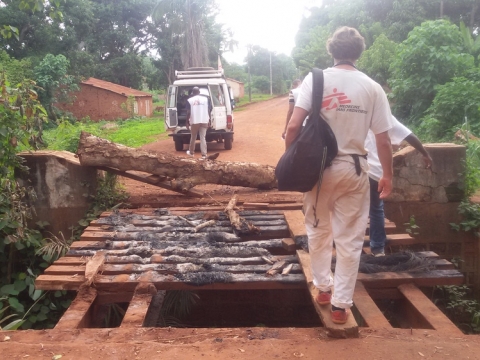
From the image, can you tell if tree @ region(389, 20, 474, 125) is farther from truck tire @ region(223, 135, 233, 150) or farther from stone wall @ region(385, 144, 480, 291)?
stone wall @ region(385, 144, 480, 291)

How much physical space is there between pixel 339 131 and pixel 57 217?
170 inches

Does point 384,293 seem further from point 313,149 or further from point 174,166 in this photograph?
point 174,166

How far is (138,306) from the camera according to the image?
11.7 ft

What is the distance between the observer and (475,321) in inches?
215

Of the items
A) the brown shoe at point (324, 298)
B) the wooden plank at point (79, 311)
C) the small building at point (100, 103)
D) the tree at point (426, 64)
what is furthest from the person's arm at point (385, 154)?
the small building at point (100, 103)

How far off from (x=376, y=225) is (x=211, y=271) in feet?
4.91

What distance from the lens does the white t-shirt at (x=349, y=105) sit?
2941 millimetres

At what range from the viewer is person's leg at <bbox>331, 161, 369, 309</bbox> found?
3010 millimetres

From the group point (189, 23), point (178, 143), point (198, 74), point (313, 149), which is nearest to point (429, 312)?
point (313, 149)

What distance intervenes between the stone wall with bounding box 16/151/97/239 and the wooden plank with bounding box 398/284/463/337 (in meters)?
4.06

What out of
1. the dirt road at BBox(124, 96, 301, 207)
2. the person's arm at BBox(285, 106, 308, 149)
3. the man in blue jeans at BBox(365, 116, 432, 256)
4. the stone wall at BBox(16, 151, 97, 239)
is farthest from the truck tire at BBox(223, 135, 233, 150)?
the person's arm at BBox(285, 106, 308, 149)

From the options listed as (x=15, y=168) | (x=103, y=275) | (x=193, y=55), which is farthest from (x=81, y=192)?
(x=193, y=55)

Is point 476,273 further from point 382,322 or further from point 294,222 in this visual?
point 382,322

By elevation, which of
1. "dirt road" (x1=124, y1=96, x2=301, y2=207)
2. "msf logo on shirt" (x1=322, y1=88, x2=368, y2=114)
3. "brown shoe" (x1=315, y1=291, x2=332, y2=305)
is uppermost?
"msf logo on shirt" (x1=322, y1=88, x2=368, y2=114)
